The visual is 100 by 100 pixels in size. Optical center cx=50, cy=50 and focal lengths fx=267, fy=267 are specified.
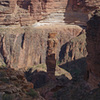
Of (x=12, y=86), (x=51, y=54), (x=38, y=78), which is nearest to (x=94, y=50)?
(x=51, y=54)

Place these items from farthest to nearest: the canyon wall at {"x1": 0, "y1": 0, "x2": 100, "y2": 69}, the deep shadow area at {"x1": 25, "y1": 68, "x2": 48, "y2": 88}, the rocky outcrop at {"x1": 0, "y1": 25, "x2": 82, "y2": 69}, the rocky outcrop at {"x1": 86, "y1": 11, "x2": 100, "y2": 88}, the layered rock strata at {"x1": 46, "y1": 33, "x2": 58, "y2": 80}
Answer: the canyon wall at {"x1": 0, "y1": 0, "x2": 100, "y2": 69} → the rocky outcrop at {"x1": 0, "y1": 25, "x2": 82, "y2": 69} → the deep shadow area at {"x1": 25, "y1": 68, "x2": 48, "y2": 88} → the layered rock strata at {"x1": 46, "y1": 33, "x2": 58, "y2": 80} → the rocky outcrop at {"x1": 86, "y1": 11, "x2": 100, "y2": 88}

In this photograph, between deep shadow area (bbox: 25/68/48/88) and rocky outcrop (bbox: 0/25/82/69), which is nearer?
deep shadow area (bbox: 25/68/48/88)

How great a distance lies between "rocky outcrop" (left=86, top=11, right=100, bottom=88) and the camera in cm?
2986

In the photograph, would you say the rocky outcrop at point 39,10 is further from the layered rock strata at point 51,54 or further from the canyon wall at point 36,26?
the layered rock strata at point 51,54

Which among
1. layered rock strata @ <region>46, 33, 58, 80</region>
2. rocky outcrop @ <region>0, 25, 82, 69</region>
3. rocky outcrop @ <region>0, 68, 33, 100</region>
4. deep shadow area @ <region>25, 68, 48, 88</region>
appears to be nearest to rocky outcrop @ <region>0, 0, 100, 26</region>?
rocky outcrop @ <region>0, 25, 82, 69</region>

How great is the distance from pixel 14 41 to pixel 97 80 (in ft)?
108

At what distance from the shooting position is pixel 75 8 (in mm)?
73812

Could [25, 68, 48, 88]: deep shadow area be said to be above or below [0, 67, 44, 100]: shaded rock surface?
below

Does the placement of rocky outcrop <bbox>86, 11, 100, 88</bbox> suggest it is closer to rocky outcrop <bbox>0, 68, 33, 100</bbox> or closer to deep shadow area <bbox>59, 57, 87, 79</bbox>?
rocky outcrop <bbox>0, 68, 33, 100</bbox>

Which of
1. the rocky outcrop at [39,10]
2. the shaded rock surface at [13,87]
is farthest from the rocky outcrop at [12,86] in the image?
the rocky outcrop at [39,10]

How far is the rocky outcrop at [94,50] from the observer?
29859 mm

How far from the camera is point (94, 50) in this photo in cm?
3033

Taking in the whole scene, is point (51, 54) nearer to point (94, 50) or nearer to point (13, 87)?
point (94, 50)

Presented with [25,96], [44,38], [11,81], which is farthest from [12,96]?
[44,38]
